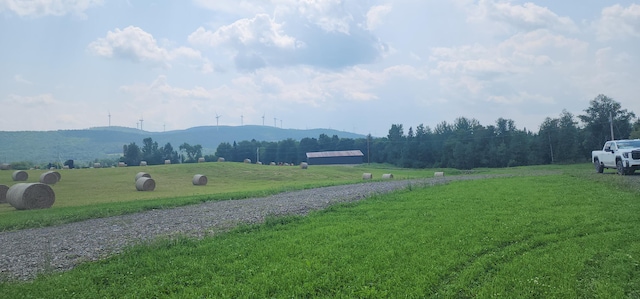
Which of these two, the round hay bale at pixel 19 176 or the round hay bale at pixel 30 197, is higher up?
the round hay bale at pixel 19 176

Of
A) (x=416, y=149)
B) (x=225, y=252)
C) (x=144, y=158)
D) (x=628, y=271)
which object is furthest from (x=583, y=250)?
(x=144, y=158)

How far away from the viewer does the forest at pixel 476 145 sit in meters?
92.2

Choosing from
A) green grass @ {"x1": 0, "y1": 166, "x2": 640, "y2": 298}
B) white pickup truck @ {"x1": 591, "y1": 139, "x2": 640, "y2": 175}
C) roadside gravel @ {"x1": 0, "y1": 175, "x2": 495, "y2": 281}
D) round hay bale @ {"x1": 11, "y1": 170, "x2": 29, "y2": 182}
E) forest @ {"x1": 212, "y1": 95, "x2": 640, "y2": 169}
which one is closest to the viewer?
green grass @ {"x1": 0, "y1": 166, "x2": 640, "y2": 298}

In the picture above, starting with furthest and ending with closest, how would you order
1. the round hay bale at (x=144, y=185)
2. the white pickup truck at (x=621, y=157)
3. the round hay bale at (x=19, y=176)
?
the round hay bale at (x=19, y=176) → the round hay bale at (x=144, y=185) → the white pickup truck at (x=621, y=157)

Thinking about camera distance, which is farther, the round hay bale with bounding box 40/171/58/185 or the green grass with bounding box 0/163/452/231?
the round hay bale with bounding box 40/171/58/185

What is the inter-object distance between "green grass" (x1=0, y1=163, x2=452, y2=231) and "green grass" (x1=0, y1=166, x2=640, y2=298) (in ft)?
46.7

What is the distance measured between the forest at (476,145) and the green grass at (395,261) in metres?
61.7

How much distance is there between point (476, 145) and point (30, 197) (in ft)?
330

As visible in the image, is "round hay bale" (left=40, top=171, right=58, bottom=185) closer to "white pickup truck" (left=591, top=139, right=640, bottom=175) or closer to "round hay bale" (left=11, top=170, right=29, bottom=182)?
"round hay bale" (left=11, top=170, right=29, bottom=182)

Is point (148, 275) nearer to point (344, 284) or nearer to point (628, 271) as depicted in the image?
point (344, 284)

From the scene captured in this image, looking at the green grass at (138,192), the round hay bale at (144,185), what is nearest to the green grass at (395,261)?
the green grass at (138,192)

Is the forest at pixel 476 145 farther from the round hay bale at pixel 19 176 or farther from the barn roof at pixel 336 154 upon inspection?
the round hay bale at pixel 19 176

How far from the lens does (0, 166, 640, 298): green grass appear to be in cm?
900

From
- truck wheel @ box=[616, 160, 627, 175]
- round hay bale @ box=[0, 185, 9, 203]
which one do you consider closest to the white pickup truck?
truck wheel @ box=[616, 160, 627, 175]
